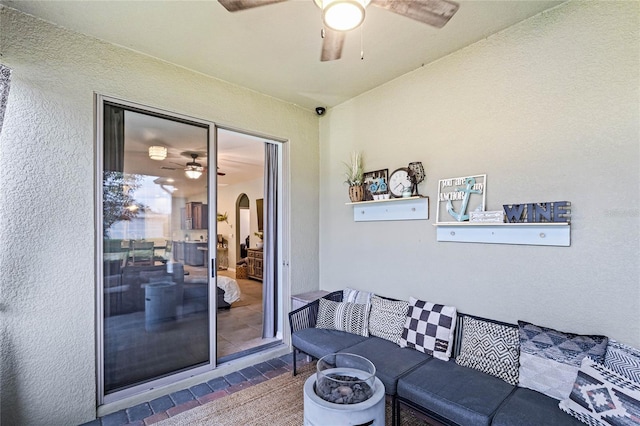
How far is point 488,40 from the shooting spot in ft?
7.88

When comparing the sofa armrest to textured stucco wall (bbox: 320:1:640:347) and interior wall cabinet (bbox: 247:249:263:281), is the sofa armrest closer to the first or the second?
textured stucco wall (bbox: 320:1:640:347)

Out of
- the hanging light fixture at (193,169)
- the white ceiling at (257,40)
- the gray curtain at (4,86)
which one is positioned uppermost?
the white ceiling at (257,40)

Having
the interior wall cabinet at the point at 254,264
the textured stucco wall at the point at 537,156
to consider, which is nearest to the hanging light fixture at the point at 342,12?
the textured stucco wall at the point at 537,156

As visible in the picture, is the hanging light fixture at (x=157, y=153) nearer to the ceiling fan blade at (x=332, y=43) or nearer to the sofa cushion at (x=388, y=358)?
the ceiling fan blade at (x=332, y=43)

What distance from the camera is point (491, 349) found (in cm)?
210

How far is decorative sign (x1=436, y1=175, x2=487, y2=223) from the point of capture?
2.45 meters

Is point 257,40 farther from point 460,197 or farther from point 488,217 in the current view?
point 488,217

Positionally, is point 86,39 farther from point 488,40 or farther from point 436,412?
point 436,412

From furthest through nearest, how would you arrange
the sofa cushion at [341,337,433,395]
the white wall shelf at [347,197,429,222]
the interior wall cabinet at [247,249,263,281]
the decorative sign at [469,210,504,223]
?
the interior wall cabinet at [247,249,263,281] → the white wall shelf at [347,197,429,222] → the decorative sign at [469,210,504,223] → the sofa cushion at [341,337,433,395]

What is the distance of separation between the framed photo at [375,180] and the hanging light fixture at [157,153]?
203 cm

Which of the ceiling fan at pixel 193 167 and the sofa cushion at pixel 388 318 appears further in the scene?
the ceiling fan at pixel 193 167

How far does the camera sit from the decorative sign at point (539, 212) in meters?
2.00

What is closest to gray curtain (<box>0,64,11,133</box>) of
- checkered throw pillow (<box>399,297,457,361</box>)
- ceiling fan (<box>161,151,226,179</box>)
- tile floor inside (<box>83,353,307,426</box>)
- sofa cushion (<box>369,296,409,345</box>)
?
ceiling fan (<box>161,151,226,179</box>)

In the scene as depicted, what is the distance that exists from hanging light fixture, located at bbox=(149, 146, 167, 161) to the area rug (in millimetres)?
2125
